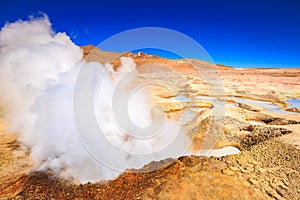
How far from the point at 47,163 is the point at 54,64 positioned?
161 inches

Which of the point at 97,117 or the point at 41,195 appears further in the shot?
the point at 97,117

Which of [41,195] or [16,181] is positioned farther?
[16,181]

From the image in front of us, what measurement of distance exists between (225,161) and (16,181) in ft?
14.9

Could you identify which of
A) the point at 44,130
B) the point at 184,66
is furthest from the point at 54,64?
the point at 184,66

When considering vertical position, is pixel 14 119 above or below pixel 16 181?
above

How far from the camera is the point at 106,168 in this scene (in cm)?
420

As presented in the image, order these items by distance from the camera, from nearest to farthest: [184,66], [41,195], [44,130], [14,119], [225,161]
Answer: [41,195] < [225,161] < [44,130] < [14,119] < [184,66]

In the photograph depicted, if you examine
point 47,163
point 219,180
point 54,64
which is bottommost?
point 219,180

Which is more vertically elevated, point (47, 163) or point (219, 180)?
point (47, 163)

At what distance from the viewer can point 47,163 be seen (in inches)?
170

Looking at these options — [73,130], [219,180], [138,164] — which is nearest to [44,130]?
[73,130]

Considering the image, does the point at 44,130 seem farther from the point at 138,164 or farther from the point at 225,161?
the point at 225,161

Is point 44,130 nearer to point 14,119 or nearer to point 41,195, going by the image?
point 41,195

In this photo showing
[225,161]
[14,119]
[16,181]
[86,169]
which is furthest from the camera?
[14,119]
